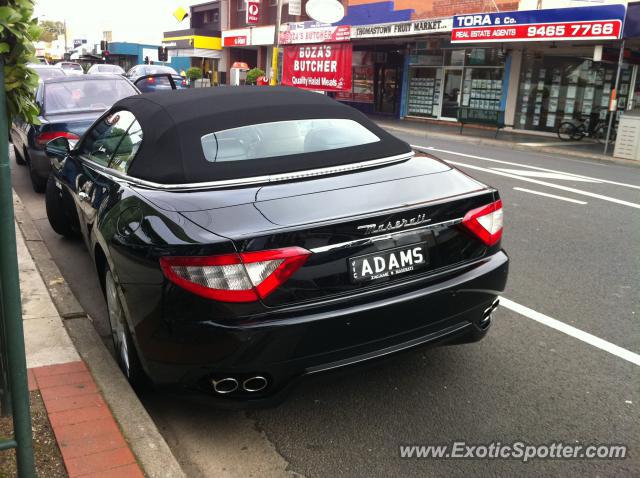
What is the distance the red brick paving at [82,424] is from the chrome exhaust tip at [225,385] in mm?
471

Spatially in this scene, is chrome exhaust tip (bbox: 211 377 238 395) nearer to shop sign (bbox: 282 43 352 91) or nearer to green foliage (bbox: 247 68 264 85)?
shop sign (bbox: 282 43 352 91)

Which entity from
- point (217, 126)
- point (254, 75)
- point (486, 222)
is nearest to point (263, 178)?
point (217, 126)

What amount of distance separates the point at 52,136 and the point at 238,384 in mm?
6171

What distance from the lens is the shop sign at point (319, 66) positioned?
1011 inches

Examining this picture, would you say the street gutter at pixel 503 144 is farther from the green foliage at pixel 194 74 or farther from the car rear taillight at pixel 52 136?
the green foliage at pixel 194 74

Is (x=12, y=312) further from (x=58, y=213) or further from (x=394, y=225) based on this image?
(x=58, y=213)

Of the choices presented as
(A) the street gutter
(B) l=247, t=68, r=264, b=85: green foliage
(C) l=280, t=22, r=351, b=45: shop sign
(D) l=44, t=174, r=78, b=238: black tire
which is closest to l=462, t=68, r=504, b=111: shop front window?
(A) the street gutter

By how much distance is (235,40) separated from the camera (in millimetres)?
39312

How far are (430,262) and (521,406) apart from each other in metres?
1.05

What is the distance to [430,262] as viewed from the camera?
3039 mm

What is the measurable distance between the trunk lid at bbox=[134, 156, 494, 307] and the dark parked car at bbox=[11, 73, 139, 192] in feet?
17.1

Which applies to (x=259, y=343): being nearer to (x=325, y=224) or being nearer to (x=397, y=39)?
(x=325, y=224)

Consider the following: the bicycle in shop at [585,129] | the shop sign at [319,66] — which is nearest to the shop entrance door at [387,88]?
the shop sign at [319,66]

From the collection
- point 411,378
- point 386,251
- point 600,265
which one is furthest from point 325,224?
point 600,265
